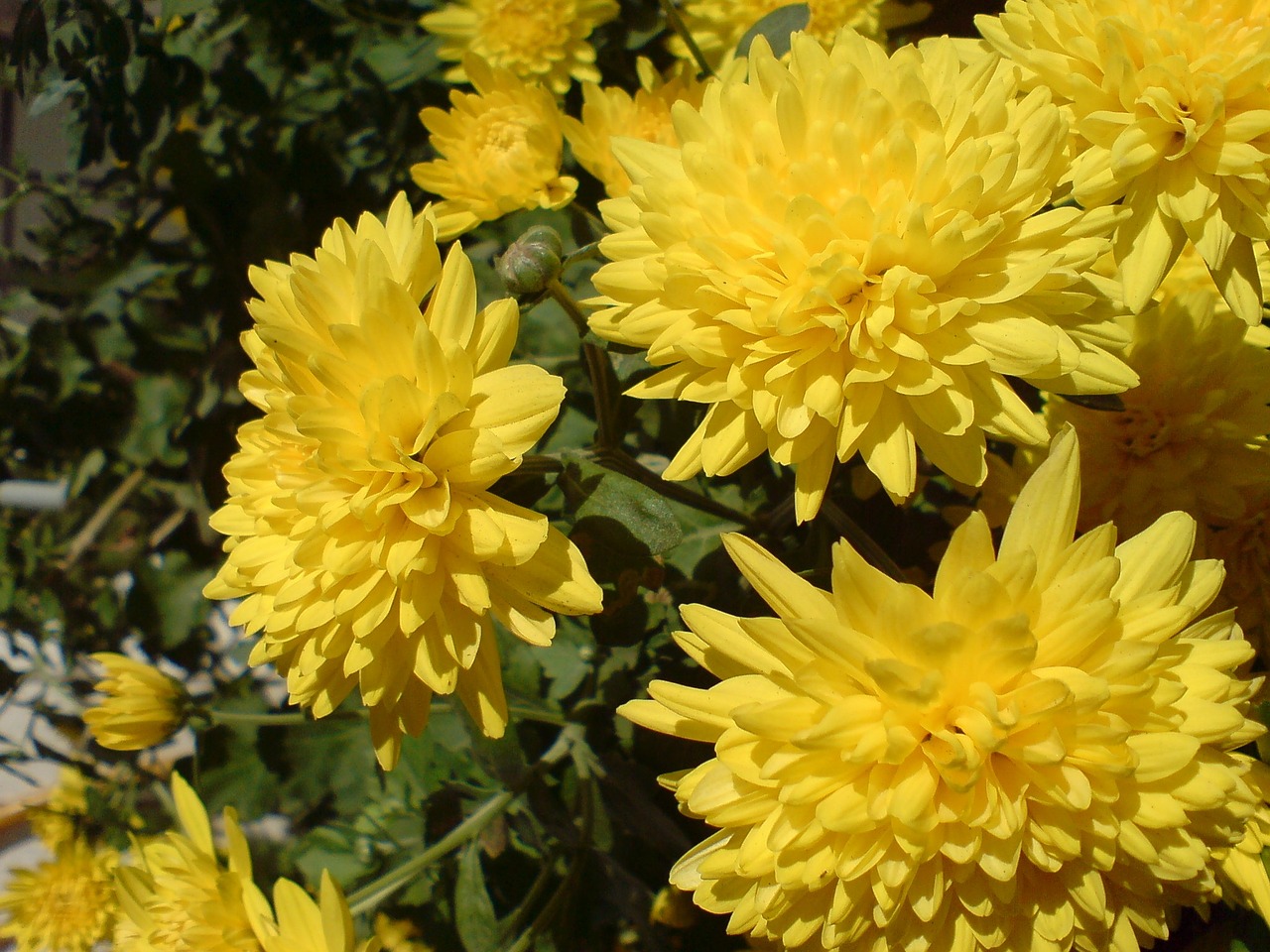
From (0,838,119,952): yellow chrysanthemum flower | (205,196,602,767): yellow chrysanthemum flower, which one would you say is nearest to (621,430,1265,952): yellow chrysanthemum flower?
(205,196,602,767): yellow chrysanthemum flower

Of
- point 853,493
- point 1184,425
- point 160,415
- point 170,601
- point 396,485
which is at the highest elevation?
point 396,485

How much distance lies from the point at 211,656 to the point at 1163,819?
1.65 meters

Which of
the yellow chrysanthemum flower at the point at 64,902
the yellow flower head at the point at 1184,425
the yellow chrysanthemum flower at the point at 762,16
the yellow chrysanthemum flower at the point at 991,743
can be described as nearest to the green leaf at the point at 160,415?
the yellow chrysanthemum flower at the point at 64,902

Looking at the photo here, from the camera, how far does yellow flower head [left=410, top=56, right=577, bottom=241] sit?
975 millimetres

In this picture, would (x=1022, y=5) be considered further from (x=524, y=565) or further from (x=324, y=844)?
(x=324, y=844)

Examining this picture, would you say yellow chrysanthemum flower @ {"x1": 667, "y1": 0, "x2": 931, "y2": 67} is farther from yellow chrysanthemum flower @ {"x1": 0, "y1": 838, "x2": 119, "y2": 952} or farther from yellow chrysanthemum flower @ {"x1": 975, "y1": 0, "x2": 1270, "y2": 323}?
yellow chrysanthemum flower @ {"x1": 0, "y1": 838, "x2": 119, "y2": 952}

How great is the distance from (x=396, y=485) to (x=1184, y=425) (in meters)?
0.71

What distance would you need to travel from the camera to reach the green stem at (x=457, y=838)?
101cm

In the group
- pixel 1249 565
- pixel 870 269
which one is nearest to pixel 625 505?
pixel 870 269

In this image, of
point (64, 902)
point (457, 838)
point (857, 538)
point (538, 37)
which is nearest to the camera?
point (857, 538)

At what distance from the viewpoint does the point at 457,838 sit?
102cm

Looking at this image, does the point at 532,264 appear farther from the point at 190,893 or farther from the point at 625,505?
the point at 190,893

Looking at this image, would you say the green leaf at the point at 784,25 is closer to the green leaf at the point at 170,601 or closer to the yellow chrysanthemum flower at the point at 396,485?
the yellow chrysanthemum flower at the point at 396,485

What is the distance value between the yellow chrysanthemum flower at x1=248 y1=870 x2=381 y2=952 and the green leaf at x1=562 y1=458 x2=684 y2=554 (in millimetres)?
403
